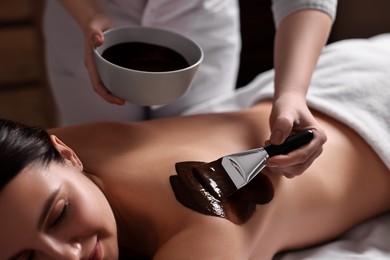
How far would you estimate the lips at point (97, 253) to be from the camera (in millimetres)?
810

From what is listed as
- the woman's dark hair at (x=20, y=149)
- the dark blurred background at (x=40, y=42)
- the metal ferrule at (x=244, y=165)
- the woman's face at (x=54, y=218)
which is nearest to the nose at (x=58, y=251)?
the woman's face at (x=54, y=218)

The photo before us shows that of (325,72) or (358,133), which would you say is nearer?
(358,133)

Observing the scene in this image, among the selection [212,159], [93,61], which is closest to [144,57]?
[93,61]

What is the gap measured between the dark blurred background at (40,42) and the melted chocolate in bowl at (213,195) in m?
1.24

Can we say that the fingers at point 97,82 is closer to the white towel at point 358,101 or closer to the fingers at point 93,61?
the fingers at point 93,61

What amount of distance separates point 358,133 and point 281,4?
302 millimetres

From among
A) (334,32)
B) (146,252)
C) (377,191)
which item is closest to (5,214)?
(146,252)

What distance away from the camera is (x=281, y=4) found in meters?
1.11

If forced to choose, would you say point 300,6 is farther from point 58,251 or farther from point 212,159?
point 58,251

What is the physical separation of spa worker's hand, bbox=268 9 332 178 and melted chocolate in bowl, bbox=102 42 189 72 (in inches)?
7.4

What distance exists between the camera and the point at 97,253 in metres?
0.82

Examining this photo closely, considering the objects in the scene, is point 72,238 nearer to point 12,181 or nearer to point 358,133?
point 12,181

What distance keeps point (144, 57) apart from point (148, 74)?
0.13m

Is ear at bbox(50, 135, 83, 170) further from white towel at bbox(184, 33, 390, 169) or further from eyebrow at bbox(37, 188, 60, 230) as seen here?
white towel at bbox(184, 33, 390, 169)
